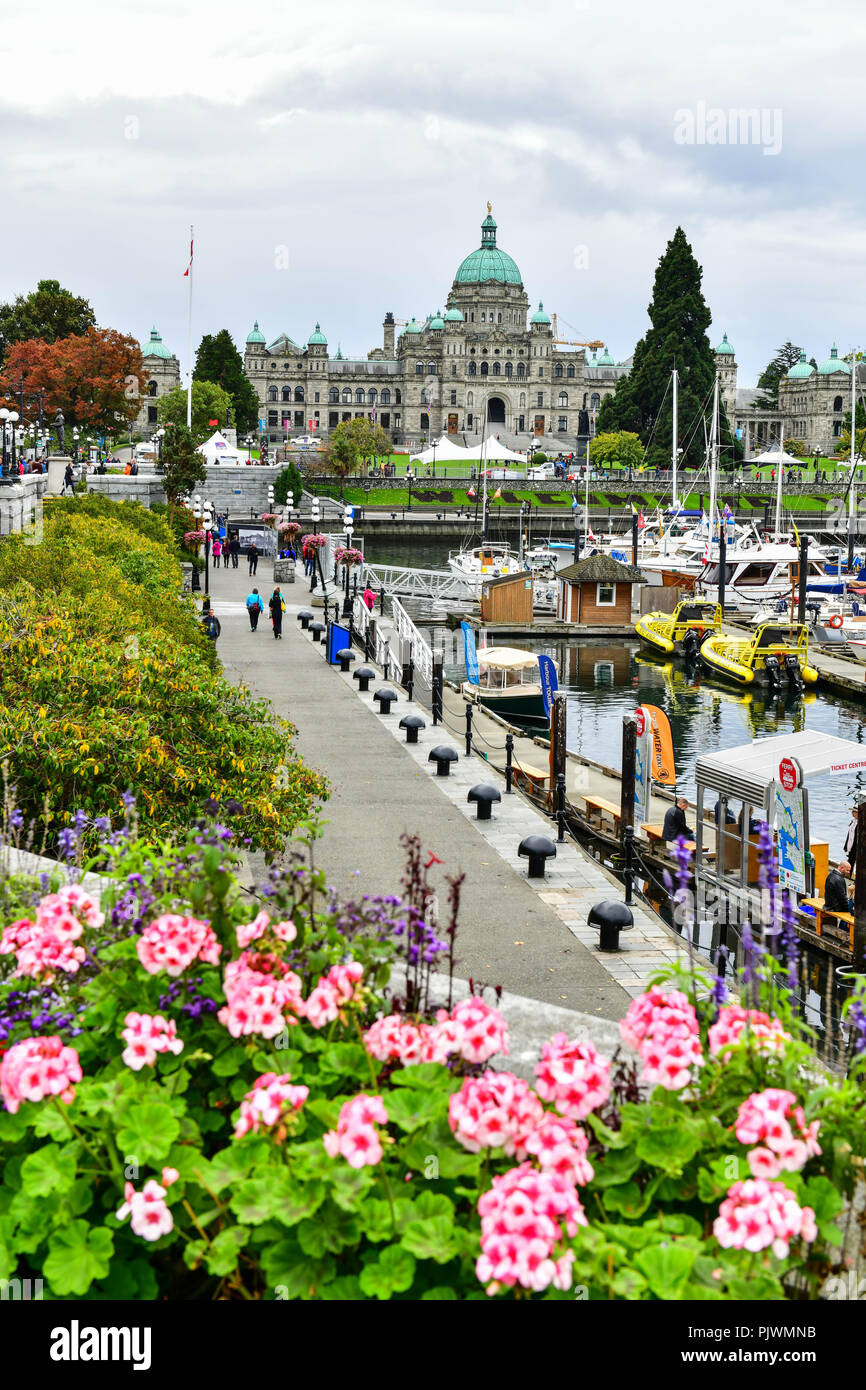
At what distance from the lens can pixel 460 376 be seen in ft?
564

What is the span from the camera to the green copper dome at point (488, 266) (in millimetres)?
175250

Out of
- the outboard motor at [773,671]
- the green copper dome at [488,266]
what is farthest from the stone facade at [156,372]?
the outboard motor at [773,671]

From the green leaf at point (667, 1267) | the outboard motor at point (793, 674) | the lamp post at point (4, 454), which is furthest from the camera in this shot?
the outboard motor at point (793, 674)

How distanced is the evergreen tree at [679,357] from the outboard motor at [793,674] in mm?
65909

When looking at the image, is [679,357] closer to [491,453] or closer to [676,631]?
[491,453]

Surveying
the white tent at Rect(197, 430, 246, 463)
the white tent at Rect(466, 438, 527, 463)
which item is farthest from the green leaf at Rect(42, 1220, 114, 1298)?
the white tent at Rect(466, 438, 527, 463)

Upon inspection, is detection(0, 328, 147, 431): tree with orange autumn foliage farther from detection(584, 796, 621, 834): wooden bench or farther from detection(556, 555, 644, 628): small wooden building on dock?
detection(584, 796, 621, 834): wooden bench

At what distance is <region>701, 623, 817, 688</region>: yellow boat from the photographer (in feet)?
136

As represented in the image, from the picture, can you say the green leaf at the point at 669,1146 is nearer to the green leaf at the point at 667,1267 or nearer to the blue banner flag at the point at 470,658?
the green leaf at the point at 667,1267

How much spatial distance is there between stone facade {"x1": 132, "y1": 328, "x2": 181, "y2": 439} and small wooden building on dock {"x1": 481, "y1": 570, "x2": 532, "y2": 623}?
118 meters

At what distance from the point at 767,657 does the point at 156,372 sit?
458ft

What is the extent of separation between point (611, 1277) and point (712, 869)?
15.4 metres
